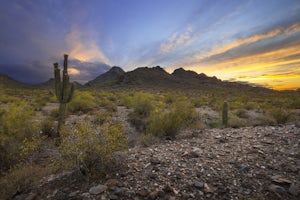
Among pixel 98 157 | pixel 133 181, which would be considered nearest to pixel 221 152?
pixel 133 181

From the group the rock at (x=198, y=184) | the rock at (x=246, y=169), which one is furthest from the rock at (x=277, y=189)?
the rock at (x=198, y=184)

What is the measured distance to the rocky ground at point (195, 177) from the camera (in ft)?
12.3

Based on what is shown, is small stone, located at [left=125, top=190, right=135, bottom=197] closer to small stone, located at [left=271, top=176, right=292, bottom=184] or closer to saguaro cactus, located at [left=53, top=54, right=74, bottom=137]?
small stone, located at [left=271, top=176, right=292, bottom=184]

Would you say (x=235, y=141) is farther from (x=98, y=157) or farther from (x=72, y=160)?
(x=72, y=160)

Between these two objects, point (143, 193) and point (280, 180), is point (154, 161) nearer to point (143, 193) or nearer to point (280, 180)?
point (143, 193)

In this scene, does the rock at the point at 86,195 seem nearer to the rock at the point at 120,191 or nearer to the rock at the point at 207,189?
the rock at the point at 120,191

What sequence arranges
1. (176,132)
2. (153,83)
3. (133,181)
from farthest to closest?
1. (153,83)
2. (176,132)
3. (133,181)

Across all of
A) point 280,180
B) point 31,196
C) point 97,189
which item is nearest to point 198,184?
point 280,180

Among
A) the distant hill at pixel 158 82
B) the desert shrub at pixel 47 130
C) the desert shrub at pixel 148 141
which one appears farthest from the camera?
the distant hill at pixel 158 82

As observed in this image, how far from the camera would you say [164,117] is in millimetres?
7984

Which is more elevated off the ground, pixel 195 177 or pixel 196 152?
pixel 196 152

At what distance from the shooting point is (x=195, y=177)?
4242 mm

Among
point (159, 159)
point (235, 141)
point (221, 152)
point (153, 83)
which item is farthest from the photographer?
point (153, 83)

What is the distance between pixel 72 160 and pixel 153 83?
7410 centimetres
